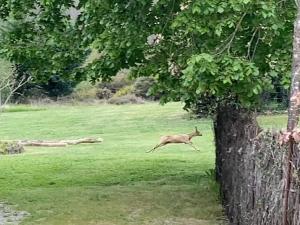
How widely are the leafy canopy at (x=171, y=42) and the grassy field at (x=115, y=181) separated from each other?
197cm

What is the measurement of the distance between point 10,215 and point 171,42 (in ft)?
12.0

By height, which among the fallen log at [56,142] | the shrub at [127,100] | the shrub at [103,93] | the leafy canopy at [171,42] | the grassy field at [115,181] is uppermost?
the leafy canopy at [171,42]

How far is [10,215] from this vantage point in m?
10.4

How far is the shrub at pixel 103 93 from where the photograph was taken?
4534 cm

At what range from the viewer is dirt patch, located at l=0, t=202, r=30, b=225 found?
9.88m

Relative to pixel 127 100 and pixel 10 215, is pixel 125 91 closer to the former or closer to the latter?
pixel 127 100

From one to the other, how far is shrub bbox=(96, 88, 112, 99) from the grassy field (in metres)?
16.6

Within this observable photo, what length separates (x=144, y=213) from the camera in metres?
10.2

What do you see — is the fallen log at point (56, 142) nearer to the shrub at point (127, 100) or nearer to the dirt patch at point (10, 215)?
the dirt patch at point (10, 215)

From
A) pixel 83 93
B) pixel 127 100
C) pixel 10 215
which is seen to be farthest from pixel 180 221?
pixel 83 93

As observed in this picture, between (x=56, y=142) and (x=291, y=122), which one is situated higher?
(x=291, y=122)

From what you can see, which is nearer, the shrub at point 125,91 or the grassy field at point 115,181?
the grassy field at point 115,181

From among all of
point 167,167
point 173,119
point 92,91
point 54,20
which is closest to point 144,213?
point 54,20

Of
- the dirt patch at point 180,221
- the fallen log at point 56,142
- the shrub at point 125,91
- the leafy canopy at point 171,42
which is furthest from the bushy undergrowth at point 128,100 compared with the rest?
the dirt patch at point 180,221
